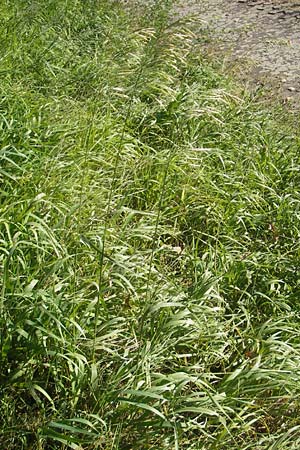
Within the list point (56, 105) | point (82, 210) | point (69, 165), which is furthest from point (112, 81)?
point (82, 210)

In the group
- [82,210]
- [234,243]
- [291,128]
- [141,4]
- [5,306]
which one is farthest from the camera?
[141,4]

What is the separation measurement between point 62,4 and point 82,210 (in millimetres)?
3305

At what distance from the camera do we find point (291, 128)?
15.0 feet

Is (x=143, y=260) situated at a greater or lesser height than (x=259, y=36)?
greater

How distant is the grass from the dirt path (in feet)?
3.29

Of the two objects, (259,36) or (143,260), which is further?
(259,36)

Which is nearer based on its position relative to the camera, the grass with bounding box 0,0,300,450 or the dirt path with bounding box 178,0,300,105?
the grass with bounding box 0,0,300,450

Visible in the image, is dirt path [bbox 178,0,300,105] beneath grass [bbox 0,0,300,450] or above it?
beneath

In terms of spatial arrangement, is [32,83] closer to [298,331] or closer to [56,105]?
[56,105]

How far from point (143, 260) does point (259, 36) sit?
168 inches

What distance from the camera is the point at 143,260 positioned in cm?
297

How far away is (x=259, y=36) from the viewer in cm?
659

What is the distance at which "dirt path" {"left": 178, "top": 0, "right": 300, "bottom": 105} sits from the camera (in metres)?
5.70

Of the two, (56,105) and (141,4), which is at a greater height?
(56,105)
